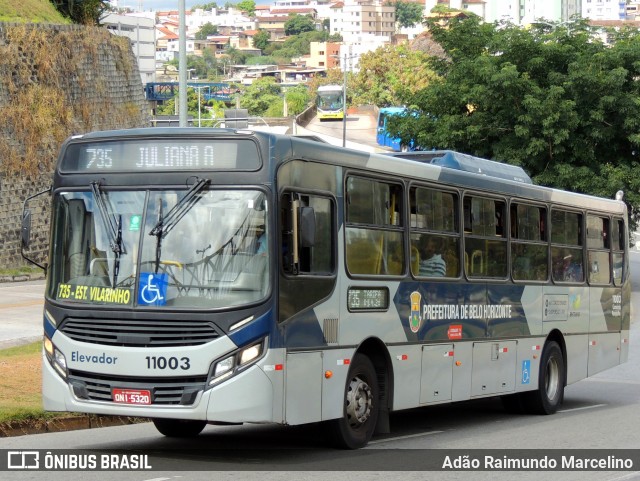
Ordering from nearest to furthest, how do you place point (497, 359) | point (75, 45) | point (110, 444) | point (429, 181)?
point (110, 444) → point (429, 181) → point (497, 359) → point (75, 45)

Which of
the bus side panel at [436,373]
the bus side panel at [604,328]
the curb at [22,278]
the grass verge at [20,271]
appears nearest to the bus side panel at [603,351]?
the bus side panel at [604,328]

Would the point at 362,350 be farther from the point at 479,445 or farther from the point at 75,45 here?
the point at 75,45

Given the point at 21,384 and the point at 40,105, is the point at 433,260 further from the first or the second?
the point at 40,105

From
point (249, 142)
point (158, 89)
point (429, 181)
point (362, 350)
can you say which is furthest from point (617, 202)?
point (158, 89)

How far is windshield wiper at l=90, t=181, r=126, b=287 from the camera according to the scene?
10.4 metres

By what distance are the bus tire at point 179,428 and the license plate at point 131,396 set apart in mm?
2011

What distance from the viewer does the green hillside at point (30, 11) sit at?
132ft

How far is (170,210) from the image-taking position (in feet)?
34.1

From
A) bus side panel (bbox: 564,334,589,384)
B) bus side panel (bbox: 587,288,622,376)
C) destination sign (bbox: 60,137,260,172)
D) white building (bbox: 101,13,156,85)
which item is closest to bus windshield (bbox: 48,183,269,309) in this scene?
destination sign (bbox: 60,137,260,172)

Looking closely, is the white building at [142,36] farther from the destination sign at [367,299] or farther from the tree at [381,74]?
the destination sign at [367,299]

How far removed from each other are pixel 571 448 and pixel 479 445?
942 mm

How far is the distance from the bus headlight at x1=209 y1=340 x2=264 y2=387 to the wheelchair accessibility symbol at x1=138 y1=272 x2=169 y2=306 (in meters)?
0.72

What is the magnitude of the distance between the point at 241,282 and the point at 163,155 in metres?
1.41
